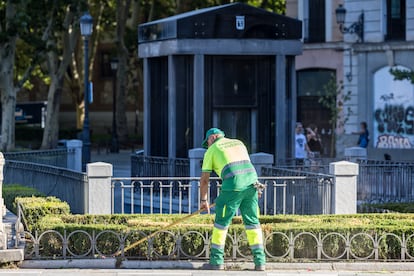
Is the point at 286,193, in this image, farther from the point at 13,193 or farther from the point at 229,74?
the point at 229,74

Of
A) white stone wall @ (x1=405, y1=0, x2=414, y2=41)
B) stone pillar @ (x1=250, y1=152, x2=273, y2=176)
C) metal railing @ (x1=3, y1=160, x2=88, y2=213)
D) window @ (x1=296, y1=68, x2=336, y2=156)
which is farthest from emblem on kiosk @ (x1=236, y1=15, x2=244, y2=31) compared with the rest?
window @ (x1=296, y1=68, x2=336, y2=156)

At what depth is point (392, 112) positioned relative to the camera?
1622 inches

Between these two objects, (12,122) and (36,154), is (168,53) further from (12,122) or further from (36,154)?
(12,122)

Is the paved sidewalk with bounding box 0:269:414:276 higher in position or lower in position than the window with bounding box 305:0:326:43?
lower

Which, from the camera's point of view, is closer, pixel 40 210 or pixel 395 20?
pixel 40 210

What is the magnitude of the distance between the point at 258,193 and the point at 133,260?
6.18 ft

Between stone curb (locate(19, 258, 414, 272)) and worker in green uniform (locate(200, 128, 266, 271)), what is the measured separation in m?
0.39

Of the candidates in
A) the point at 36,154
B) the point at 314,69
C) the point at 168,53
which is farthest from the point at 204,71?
the point at 314,69

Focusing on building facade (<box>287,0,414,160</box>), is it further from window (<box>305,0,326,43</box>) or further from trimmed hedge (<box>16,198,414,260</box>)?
trimmed hedge (<box>16,198,414,260</box>)

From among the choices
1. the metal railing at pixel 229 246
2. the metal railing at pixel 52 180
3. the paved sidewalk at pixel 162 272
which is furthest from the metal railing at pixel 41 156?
the paved sidewalk at pixel 162 272

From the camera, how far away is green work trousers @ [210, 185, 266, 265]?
1454cm

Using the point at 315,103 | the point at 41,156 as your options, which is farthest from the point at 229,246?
the point at 315,103

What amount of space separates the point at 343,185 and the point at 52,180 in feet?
20.0

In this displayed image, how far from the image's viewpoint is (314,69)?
44.4 m
